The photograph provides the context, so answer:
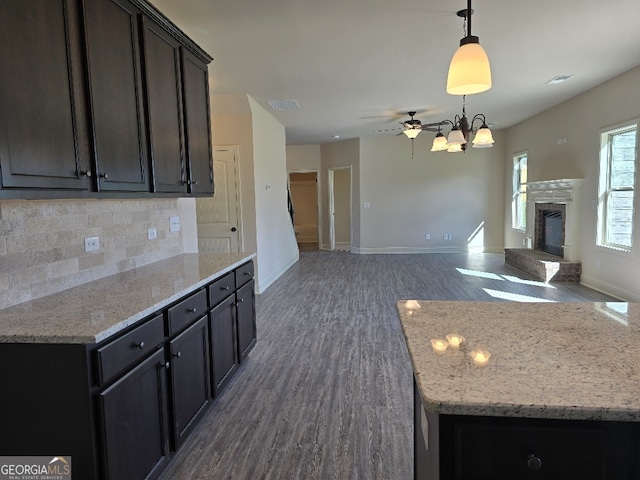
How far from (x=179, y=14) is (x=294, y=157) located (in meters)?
7.23

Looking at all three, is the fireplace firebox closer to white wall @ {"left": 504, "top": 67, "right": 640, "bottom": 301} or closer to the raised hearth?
the raised hearth

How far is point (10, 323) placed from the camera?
1528 mm

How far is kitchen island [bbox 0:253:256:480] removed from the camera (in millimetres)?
1430

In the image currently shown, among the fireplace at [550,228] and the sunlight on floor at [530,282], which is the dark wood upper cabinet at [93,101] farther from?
the fireplace at [550,228]

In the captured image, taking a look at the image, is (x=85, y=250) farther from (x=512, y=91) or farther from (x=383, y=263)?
(x=383, y=263)


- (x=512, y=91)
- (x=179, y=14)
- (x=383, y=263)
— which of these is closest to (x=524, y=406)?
(x=179, y=14)

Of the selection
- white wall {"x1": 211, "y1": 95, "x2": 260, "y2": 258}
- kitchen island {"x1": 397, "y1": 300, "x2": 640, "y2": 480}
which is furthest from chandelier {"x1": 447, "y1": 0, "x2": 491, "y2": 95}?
white wall {"x1": 211, "y1": 95, "x2": 260, "y2": 258}

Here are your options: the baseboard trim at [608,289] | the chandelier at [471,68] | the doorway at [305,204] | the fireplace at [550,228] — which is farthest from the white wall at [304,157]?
the chandelier at [471,68]

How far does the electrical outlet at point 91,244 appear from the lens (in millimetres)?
2295

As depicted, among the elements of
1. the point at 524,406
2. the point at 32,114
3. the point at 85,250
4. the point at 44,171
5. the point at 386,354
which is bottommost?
the point at 386,354

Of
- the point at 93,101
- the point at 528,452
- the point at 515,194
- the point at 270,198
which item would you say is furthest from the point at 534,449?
the point at 515,194

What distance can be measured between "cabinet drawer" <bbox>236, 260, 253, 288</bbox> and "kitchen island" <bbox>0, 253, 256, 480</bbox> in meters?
0.56

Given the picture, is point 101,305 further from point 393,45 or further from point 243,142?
point 243,142

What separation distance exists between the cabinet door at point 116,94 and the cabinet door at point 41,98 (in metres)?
0.10
